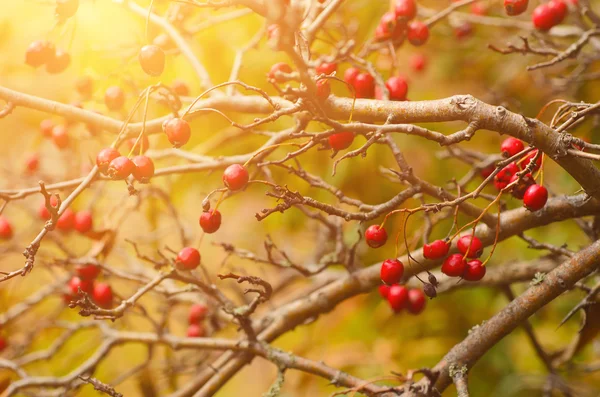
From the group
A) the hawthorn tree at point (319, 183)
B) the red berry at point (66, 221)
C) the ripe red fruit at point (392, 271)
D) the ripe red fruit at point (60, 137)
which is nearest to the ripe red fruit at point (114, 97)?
the hawthorn tree at point (319, 183)

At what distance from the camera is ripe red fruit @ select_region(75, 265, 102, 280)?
1865 millimetres

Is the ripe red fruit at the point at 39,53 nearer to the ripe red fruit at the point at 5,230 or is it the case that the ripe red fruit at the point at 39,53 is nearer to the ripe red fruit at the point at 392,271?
the ripe red fruit at the point at 5,230

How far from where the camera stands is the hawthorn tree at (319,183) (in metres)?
1.11

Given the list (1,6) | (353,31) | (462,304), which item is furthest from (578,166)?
(1,6)

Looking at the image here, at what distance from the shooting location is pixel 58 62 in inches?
68.2

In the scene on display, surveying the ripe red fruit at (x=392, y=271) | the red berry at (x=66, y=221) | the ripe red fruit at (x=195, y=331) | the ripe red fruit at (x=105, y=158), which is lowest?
the ripe red fruit at (x=392, y=271)

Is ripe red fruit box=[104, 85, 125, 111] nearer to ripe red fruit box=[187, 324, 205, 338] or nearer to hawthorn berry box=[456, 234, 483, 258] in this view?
ripe red fruit box=[187, 324, 205, 338]

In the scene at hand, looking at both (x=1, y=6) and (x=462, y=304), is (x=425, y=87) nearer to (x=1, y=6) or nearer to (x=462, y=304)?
(x=462, y=304)

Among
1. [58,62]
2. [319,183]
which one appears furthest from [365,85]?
[58,62]

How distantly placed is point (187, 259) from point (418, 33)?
101 cm

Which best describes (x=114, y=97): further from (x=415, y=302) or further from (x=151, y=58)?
(x=415, y=302)

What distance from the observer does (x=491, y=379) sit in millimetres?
2223

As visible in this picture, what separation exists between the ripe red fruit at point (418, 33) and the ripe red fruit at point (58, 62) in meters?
1.12

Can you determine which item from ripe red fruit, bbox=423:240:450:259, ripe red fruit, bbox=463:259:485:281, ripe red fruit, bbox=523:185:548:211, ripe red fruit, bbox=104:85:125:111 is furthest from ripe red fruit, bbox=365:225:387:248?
ripe red fruit, bbox=104:85:125:111
